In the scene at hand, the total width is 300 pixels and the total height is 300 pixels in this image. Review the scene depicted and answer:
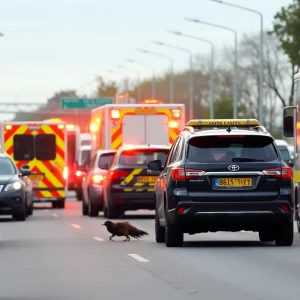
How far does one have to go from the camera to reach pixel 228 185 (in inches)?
814

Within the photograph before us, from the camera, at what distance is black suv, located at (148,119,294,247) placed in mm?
20625

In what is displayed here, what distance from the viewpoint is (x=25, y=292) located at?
47.0 ft

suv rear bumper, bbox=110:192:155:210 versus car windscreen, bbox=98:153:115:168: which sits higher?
car windscreen, bbox=98:153:115:168

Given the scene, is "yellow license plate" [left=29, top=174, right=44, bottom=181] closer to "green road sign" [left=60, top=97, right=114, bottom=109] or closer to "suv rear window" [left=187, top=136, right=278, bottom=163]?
"suv rear window" [left=187, top=136, right=278, bottom=163]

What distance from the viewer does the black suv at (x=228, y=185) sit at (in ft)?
67.7

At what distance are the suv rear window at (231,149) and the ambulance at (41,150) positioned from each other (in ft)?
76.5

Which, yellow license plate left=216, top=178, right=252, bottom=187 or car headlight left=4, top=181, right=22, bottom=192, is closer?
yellow license plate left=216, top=178, right=252, bottom=187

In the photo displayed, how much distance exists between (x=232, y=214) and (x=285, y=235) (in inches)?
43.9

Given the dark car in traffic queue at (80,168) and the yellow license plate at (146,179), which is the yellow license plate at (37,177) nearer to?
the dark car in traffic queue at (80,168)

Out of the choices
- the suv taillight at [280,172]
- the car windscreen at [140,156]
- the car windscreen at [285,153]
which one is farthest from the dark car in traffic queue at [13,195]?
the suv taillight at [280,172]

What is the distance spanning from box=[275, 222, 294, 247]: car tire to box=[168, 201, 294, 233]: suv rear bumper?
0.24 m

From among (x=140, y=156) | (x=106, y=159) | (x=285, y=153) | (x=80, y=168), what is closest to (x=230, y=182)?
(x=140, y=156)

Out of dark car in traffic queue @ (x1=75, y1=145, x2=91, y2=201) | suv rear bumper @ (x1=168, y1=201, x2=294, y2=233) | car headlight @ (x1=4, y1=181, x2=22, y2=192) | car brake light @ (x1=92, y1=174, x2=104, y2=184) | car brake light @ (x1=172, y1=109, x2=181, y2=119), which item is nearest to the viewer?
suv rear bumper @ (x1=168, y1=201, x2=294, y2=233)

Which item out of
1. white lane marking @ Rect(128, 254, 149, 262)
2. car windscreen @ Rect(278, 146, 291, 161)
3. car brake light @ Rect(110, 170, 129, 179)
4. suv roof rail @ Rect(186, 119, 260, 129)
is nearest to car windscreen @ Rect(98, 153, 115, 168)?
car brake light @ Rect(110, 170, 129, 179)
